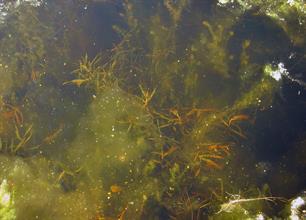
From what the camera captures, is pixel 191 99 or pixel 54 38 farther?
pixel 54 38

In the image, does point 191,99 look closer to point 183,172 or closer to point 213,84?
point 213,84

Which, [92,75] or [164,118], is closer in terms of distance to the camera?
[164,118]

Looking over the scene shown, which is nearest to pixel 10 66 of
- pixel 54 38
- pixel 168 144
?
pixel 54 38

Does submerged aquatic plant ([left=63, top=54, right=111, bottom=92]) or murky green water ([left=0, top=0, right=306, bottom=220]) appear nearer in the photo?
murky green water ([left=0, top=0, right=306, bottom=220])

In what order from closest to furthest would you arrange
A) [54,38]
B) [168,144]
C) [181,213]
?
1. [181,213]
2. [168,144]
3. [54,38]

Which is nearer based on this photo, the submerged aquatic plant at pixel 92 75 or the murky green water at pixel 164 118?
the murky green water at pixel 164 118

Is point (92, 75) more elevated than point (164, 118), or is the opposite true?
point (92, 75)

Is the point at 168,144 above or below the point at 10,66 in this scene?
below

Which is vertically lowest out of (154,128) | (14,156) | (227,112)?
(14,156)
